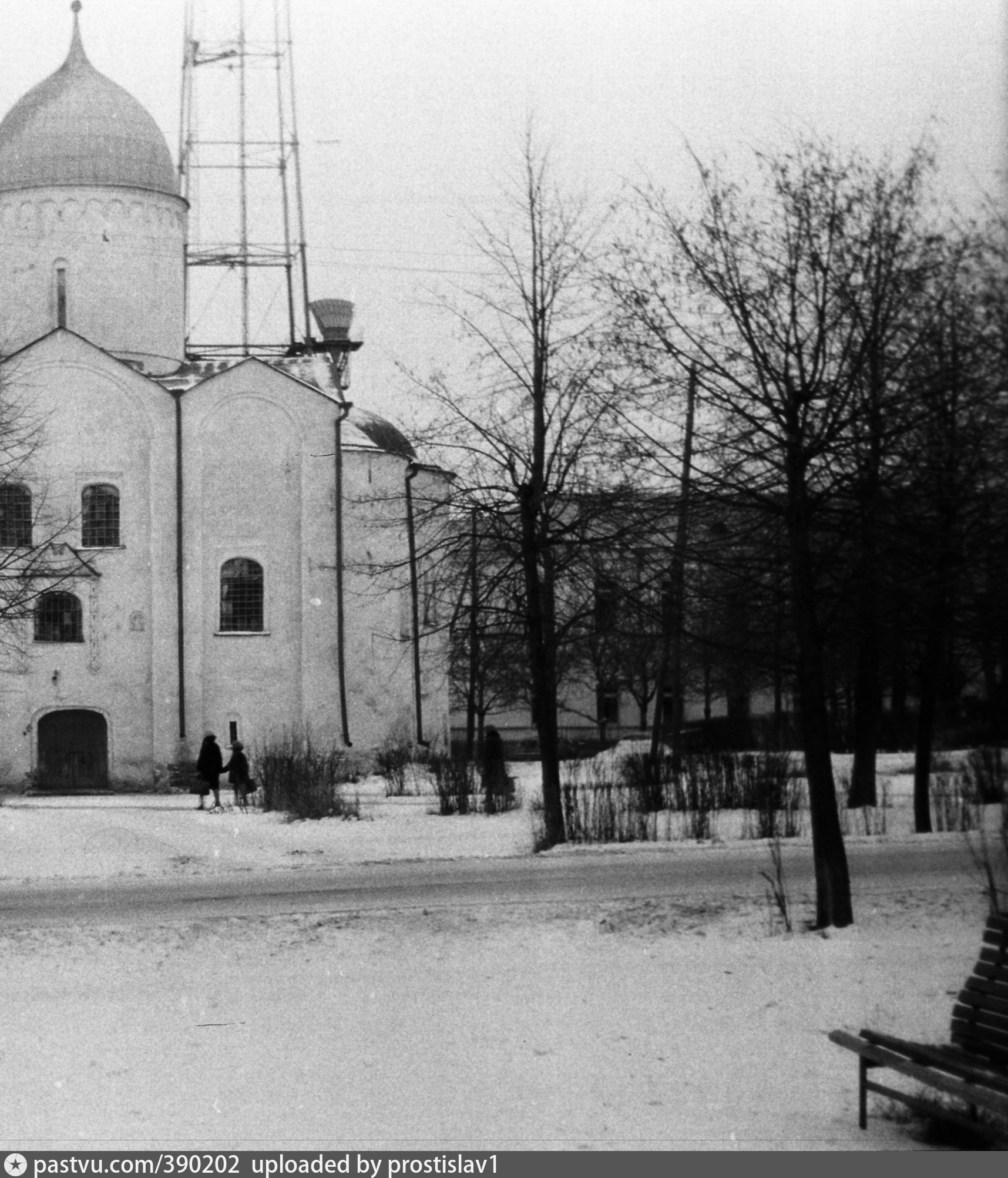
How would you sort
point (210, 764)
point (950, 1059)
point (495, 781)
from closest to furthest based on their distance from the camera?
point (950, 1059) → point (495, 781) → point (210, 764)

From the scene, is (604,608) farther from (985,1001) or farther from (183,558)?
(183,558)

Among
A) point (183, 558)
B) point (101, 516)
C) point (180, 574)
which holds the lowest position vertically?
point (180, 574)

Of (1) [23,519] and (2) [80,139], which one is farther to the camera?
(2) [80,139]

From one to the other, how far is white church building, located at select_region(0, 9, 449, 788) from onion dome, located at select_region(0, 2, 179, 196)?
76mm

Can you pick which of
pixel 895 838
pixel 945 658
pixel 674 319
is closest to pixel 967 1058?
pixel 674 319

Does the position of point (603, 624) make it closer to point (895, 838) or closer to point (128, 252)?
point (895, 838)

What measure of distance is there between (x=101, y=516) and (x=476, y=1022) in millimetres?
31498

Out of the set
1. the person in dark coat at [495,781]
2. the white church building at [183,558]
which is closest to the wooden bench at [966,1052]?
the person in dark coat at [495,781]

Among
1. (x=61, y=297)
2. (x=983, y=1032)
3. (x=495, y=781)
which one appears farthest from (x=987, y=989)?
(x=61, y=297)

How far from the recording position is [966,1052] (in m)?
8.21

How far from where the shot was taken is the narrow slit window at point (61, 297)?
4269 cm

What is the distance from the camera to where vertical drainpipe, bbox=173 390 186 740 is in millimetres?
39562

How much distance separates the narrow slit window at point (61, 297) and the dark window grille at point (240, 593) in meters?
7.78
